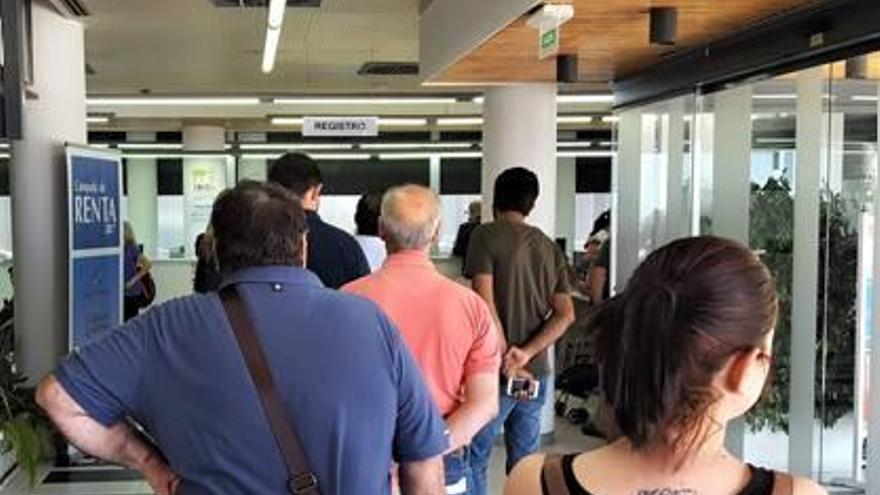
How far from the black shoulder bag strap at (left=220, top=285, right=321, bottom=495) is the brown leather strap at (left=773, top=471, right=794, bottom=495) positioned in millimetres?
975

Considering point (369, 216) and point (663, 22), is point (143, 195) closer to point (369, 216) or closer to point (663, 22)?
point (369, 216)

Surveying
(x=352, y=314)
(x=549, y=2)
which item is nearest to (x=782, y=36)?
(x=549, y=2)

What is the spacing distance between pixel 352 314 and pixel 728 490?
0.97 metres

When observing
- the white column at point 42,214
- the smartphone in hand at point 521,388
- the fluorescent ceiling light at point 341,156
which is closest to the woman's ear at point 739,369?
the smartphone in hand at point 521,388

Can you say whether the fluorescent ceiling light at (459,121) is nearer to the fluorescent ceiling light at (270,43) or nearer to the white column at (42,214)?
the fluorescent ceiling light at (270,43)

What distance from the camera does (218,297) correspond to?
1970 mm

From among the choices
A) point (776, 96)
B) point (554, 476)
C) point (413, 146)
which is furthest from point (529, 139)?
point (413, 146)

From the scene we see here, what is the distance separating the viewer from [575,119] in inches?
583

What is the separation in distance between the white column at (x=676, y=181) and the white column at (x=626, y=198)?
52 centimetres

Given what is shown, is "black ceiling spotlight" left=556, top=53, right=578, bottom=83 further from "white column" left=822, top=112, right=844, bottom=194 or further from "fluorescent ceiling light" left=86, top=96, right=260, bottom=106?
"fluorescent ceiling light" left=86, top=96, right=260, bottom=106

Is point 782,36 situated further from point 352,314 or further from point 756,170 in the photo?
point 352,314

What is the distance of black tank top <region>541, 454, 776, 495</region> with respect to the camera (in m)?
1.18

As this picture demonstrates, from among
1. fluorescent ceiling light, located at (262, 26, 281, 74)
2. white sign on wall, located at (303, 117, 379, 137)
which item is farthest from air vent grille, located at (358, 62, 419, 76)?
fluorescent ceiling light, located at (262, 26, 281, 74)

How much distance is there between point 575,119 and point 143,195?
23.5ft
